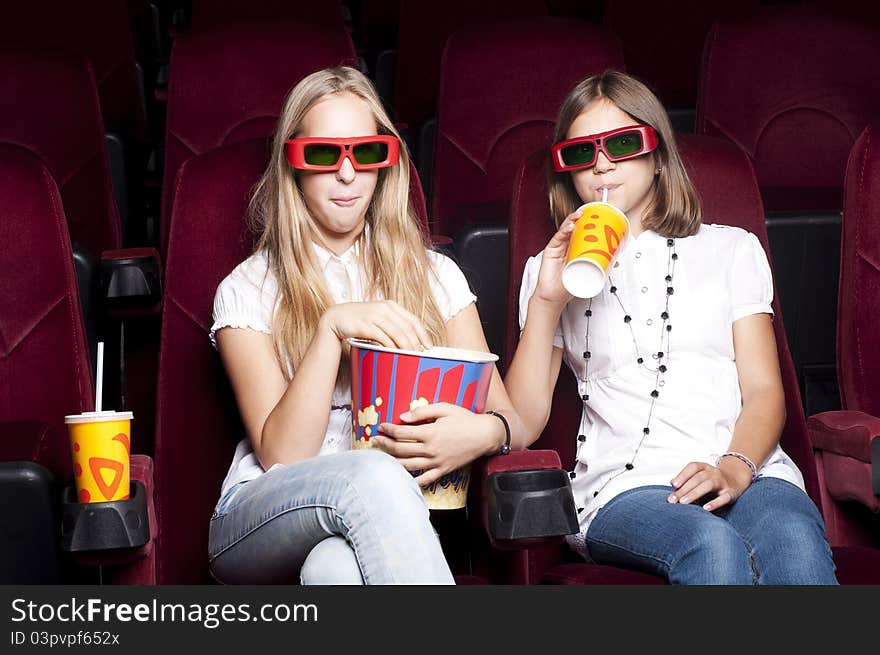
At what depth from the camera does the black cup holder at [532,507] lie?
1.22 metres

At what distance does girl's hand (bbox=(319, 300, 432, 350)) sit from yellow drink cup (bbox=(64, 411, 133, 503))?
0.86 feet

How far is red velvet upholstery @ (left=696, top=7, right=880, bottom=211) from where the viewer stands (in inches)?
94.8

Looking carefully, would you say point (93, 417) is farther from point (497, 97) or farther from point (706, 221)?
point (497, 97)

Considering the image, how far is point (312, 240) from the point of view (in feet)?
5.13

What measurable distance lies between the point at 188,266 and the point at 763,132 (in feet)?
4.48

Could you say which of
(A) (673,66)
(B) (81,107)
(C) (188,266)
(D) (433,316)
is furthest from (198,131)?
(A) (673,66)

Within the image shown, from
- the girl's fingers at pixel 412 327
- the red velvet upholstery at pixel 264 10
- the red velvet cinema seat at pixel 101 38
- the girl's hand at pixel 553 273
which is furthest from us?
the red velvet upholstery at pixel 264 10

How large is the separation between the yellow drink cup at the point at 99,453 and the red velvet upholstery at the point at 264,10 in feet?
6.22

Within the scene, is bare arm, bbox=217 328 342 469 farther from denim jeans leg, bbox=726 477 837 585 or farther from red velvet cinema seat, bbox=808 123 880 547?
red velvet cinema seat, bbox=808 123 880 547

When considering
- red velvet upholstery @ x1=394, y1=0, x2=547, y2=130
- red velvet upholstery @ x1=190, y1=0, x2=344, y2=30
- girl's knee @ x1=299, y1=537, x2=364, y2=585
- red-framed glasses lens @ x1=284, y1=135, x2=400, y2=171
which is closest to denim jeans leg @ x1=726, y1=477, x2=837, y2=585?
girl's knee @ x1=299, y1=537, x2=364, y2=585

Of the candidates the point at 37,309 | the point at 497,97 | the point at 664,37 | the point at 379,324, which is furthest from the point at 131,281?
the point at 664,37

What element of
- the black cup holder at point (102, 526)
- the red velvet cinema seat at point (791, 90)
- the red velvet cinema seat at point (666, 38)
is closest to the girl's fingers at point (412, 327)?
the black cup holder at point (102, 526)

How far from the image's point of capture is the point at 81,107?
2.24m

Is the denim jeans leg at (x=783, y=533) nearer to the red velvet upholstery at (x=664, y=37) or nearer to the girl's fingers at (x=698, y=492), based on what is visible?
the girl's fingers at (x=698, y=492)
